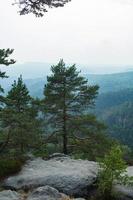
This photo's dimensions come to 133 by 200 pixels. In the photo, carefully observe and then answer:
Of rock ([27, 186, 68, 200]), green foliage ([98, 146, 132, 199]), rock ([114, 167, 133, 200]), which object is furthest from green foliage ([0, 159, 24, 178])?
rock ([114, 167, 133, 200])

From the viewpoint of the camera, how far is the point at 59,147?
128ft

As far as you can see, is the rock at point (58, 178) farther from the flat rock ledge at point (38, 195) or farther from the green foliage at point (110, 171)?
the flat rock ledge at point (38, 195)

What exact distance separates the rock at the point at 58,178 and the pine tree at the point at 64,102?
2166 centimetres

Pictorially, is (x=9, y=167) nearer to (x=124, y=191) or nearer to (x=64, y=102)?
(x=124, y=191)

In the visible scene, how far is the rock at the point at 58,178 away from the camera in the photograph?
13038 mm

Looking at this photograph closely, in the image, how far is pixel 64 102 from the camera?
1451 inches

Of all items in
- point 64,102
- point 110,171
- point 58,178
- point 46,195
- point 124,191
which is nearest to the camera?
point 46,195

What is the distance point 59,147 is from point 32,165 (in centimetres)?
2380

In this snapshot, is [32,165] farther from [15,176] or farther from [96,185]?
[96,185]

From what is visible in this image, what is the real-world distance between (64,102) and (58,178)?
23.6m

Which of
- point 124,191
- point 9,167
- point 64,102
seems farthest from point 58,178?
point 64,102

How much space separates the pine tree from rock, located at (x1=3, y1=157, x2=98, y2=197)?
21.7 meters

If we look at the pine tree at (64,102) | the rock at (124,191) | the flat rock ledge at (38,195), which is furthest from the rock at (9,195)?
the pine tree at (64,102)

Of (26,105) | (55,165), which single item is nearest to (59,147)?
(26,105)
